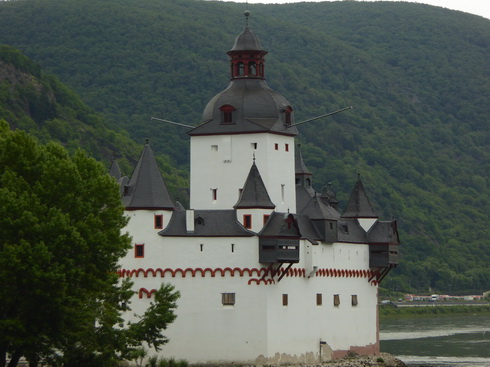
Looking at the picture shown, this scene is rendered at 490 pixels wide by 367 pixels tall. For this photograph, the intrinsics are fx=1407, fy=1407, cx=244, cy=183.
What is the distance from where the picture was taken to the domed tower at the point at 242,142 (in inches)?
3474

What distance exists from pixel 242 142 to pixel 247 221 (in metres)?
7.13

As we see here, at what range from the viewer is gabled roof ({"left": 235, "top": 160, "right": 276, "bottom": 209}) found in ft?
273

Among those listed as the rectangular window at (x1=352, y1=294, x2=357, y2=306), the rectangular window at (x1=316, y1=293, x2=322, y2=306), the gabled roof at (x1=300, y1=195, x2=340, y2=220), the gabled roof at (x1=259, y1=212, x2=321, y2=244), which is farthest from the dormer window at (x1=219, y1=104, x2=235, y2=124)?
the rectangular window at (x1=352, y1=294, x2=357, y2=306)

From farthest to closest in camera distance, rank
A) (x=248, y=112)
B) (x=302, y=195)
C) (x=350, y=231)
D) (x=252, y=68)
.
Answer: (x=302, y=195)
(x=350, y=231)
(x=252, y=68)
(x=248, y=112)

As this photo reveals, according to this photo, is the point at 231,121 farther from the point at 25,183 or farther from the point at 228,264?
the point at 25,183

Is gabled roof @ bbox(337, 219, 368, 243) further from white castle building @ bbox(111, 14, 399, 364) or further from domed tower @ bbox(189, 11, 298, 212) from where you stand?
domed tower @ bbox(189, 11, 298, 212)

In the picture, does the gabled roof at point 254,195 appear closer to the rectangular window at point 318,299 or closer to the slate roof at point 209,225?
the slate roof at point 209,225

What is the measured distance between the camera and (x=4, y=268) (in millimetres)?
63469

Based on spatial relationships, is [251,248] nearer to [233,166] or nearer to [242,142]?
[233,166]

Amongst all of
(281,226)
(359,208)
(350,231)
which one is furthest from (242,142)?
(359,208)

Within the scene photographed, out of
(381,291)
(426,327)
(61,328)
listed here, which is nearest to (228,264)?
(61,328)

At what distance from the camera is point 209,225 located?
8281cm

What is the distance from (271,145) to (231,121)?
2955 mm

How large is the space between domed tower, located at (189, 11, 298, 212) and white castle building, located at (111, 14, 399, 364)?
0.06 m
